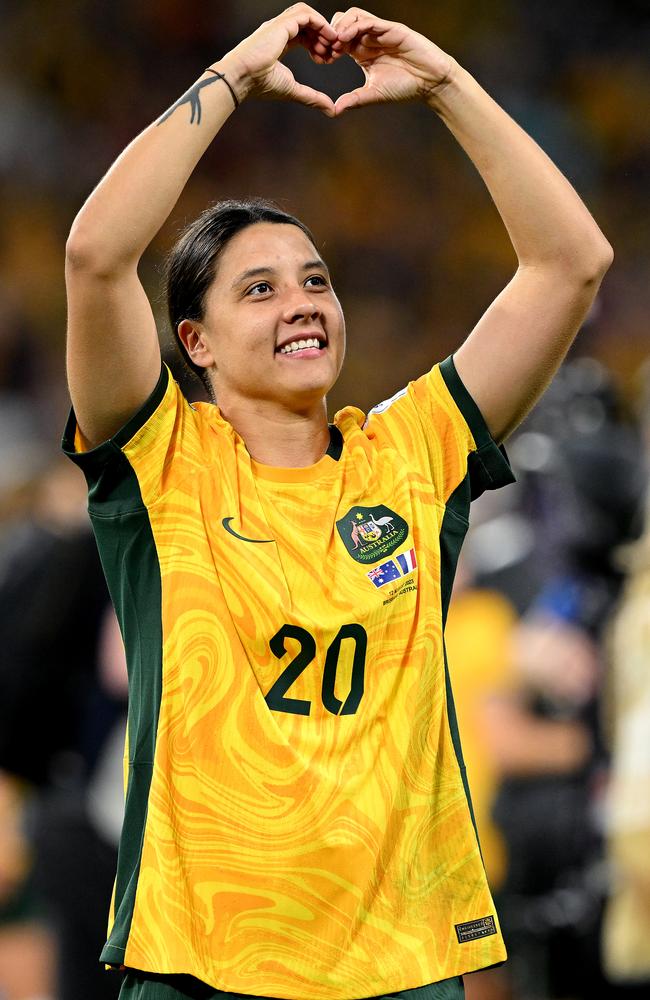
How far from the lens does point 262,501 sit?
2.31 meters

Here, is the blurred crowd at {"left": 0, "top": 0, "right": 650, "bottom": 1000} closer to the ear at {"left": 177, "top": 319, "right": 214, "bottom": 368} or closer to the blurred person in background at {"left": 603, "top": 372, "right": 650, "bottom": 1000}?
the blurred person in background at {"left": 603, "top": 372, "right": 650, "bottom": 1000}

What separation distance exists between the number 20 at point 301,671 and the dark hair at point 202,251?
23.8 inches

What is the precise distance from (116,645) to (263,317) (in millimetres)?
2532

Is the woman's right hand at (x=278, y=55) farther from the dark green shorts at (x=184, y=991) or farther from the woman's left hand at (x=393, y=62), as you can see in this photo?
the dark green shorts at (x=184, y=991)

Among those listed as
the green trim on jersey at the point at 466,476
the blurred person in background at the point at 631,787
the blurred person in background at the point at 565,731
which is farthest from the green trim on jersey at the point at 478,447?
the blurred person in background at the point at 565,731

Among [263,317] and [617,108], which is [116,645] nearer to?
[263,317]

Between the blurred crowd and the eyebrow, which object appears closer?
the eyebrow

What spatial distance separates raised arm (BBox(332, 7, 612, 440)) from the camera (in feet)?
7.84

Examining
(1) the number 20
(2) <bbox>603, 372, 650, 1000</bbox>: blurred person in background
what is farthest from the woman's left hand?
(2) <bbox>603, 372, 650, 1000</bbox>: blurred person in background

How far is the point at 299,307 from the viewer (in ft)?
7.87

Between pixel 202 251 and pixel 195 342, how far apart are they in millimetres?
155

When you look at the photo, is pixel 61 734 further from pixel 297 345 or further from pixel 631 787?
pixel 297 345

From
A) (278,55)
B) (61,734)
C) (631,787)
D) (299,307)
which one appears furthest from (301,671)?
(61,734)

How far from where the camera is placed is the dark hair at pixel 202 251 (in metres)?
2.53
